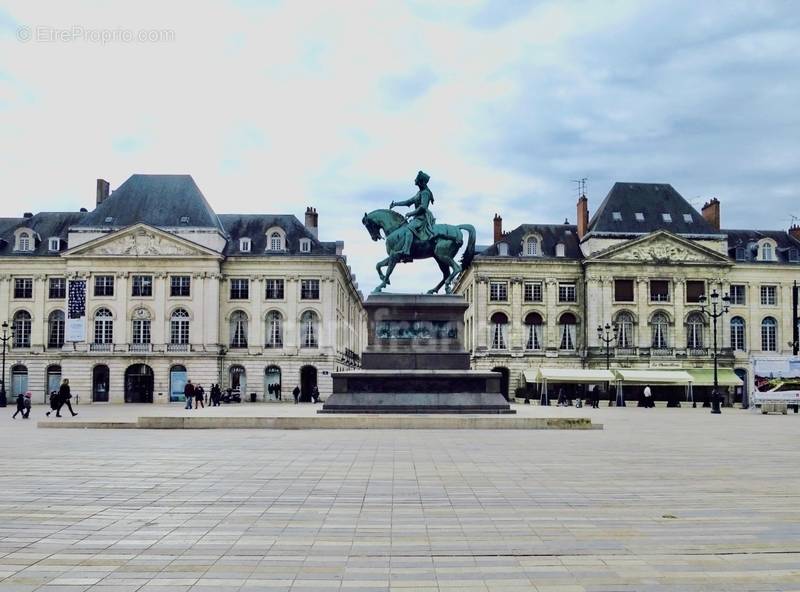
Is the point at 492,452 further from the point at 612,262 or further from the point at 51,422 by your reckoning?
the point at 612,262

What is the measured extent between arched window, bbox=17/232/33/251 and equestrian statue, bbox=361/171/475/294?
1946 inches

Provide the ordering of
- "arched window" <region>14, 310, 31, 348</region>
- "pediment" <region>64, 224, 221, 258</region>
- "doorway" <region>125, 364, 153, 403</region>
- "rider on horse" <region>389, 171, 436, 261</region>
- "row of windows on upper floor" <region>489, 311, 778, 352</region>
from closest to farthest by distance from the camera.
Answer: "rider on horse" <region>389, 171, 436, 261</region>
"doorway" <region>125, 364, 153, 403</region>
"pediment" <region>64, 224, 221, 258</region>
"arched window" <region>14, 310, 31, 348</region>
"row of windows on upper floor" <region>489, 311, 778, 352</region>

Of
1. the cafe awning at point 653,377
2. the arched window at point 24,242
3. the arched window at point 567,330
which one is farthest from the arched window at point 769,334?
the arched window at point 24,242

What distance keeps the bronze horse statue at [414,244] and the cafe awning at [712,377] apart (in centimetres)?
4151

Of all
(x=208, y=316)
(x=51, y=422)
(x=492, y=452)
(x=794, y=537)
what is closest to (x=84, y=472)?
(x=492, y=452)

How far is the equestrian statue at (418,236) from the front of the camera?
97.3 feet

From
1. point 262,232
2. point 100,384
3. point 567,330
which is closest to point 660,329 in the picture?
point 567,330

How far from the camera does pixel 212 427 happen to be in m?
25.1

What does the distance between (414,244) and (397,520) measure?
828 inches

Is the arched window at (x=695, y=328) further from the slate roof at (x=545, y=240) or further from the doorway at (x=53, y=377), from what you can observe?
the doorway at (x=53, y=377)

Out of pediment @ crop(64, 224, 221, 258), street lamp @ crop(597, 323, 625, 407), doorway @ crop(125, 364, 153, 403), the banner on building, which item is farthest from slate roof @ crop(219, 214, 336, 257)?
street lamp @ crop(597, 323, 625, 407)

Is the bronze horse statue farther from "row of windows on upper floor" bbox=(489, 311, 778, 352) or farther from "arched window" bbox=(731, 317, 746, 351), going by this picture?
"arched window" bbox=(731, 317, 746, 351)

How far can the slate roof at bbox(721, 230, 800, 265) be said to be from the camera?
74.9 m

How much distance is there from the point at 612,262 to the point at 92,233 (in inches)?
1687
